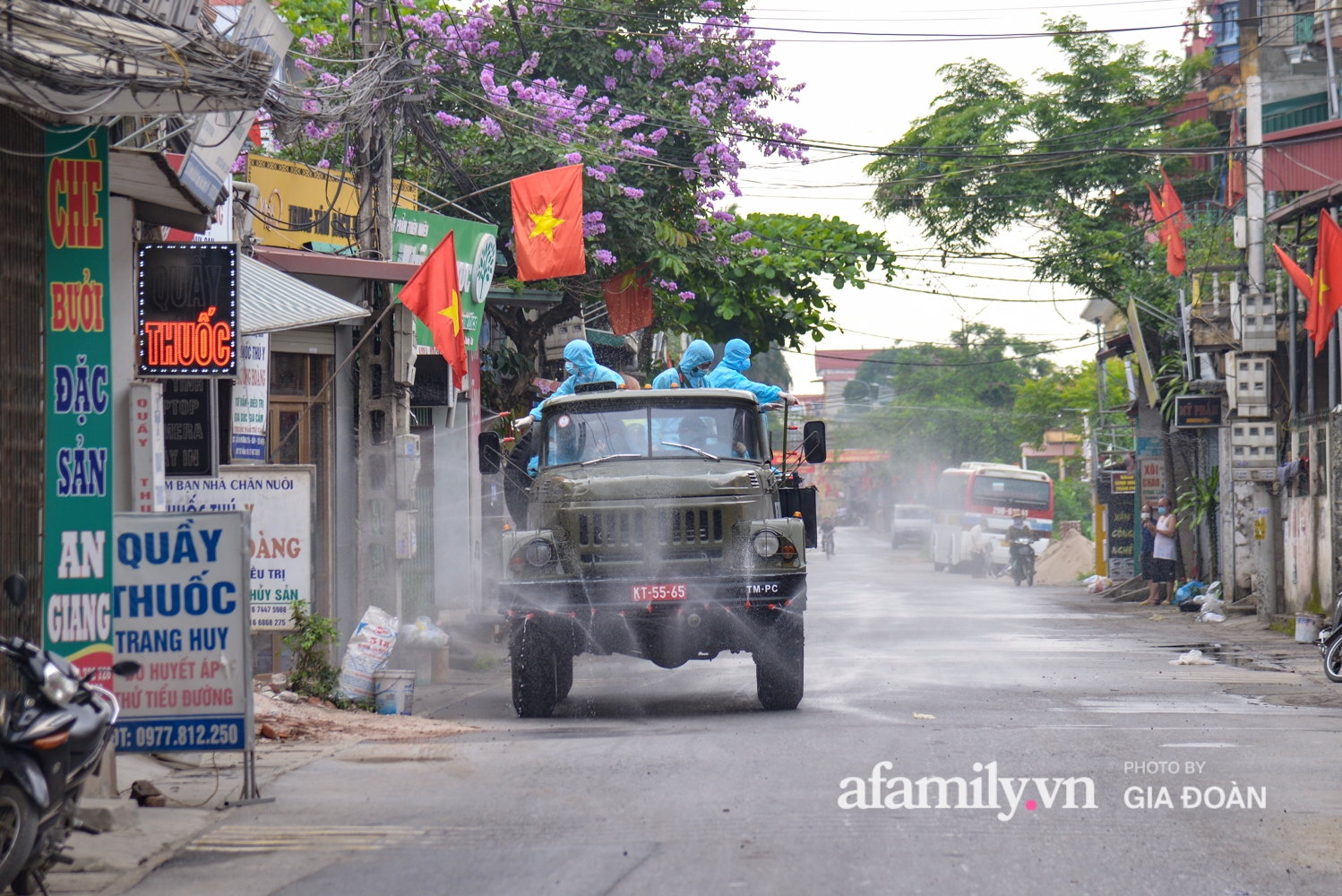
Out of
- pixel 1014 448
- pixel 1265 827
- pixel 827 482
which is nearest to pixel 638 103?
pixel 1265 827

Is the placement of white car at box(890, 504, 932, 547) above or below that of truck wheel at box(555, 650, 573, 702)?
below

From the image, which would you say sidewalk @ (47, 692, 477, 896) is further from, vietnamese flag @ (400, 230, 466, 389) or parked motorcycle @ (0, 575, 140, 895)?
vietnamese flag @ (400, 230, 466, 389)

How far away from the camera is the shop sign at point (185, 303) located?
9945 millimetres

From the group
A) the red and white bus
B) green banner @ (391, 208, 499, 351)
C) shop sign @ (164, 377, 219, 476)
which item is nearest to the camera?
shop sign @ (164, 377, 219, 476)

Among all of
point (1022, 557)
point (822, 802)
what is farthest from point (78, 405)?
point (1022, 557)

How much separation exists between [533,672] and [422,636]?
3374mm

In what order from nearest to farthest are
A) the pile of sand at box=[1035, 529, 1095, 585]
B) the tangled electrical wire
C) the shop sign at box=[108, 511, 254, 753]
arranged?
the tangled electrical wire
the shop sign at box=[108, 511, 254, 753]
the pile of sand at box=[1035, 529, 1095, 585]

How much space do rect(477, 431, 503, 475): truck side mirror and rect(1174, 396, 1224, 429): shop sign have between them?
1610 centimetres

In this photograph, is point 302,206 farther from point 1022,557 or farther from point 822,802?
point 1022,557

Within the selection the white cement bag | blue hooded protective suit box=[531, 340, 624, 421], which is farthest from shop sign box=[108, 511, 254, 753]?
blue hooded protective suit box=[531, 340, 624, 421]

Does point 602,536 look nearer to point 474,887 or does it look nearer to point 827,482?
point 474,887

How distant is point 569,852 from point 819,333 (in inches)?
758

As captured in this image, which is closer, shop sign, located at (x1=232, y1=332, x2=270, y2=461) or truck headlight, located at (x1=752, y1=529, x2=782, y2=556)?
truck headlight, located at (x1=752, y1=529, x2=782, y2=556)

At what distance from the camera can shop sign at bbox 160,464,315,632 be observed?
11695mm
